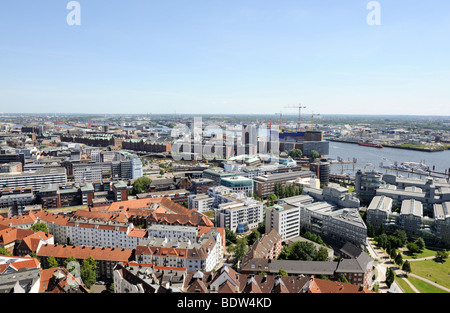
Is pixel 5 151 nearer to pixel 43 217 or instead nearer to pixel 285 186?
pixel 43 217

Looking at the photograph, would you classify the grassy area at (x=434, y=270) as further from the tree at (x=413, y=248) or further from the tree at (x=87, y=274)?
the tree at (x=87, y=274)

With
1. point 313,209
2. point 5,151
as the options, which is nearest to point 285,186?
point 313,209

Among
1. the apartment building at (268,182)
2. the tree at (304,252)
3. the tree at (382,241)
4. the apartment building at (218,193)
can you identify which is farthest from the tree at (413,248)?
the apartment building at (268,182)

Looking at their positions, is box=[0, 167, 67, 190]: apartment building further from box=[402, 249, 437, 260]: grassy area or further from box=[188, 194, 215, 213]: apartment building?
box=[402, 249, 437, 260]: grassy area

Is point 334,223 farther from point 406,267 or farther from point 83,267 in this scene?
point 83,267

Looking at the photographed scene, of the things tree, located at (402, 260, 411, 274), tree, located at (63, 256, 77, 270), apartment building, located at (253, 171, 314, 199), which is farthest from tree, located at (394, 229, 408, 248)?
tree, located at (63, 256, 77, 270)
